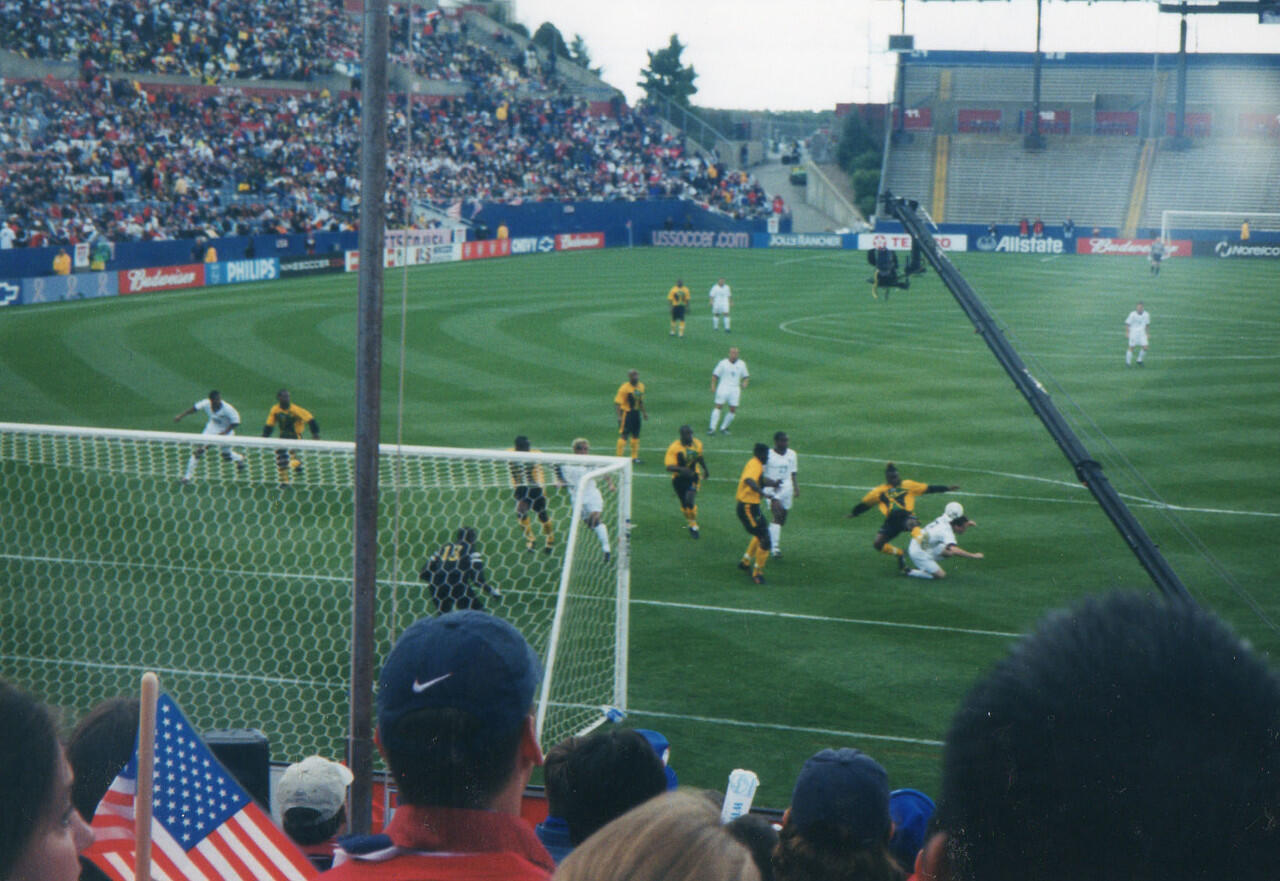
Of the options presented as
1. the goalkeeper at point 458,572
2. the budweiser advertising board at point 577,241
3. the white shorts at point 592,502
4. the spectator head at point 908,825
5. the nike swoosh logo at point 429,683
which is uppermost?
the budweiser advertising board at point 577,241

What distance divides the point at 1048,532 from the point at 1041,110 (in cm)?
7409

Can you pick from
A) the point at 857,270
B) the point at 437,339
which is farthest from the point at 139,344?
the point at 857,270

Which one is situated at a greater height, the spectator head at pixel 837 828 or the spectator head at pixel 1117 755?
the spectator head at pixel 1117 755

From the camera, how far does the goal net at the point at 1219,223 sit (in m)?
69.2

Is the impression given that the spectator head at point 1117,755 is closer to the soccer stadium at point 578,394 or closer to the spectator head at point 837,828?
the soccer stadium at point 578,394

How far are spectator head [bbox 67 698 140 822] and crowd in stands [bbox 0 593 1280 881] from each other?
88.2 inches

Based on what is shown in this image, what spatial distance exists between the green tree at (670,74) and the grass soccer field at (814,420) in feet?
239

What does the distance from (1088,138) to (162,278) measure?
6067 cm

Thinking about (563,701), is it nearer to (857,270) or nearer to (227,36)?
(857,270)

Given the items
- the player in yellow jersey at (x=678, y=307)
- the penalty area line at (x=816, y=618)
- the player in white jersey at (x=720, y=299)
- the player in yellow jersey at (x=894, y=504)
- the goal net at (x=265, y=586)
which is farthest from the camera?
the player in white jersey at (x=720, y=299)

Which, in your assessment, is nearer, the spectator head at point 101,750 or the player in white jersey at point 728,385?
the spectator head at point 101,750

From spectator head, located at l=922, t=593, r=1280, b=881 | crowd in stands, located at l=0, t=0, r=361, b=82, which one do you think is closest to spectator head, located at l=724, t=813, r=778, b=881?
spectator head, located at l=922, t=593, r=1280, b=881

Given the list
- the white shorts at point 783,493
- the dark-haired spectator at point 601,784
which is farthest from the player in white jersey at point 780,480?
the dark-haired spectator at point 601,784

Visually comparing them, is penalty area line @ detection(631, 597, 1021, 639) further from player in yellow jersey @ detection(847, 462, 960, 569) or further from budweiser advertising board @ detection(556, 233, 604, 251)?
budweiser advertising board @ detection(556, 233, 604, 251)
